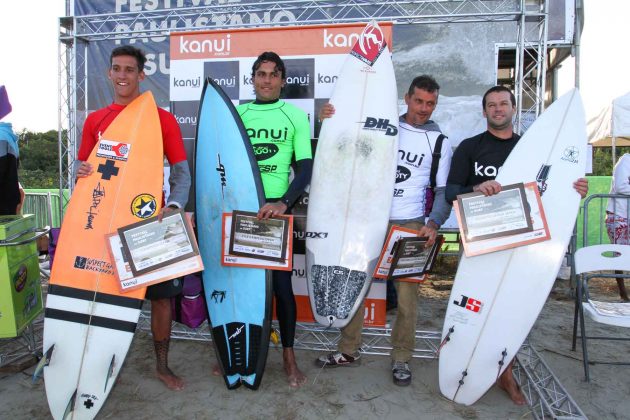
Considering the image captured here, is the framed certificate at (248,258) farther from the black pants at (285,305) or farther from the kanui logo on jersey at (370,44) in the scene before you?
the kanui logo on jersey at (370,44)

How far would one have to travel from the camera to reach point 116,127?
2.36 m

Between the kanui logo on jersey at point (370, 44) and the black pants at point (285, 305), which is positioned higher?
the kanui logo on jersey at point (370, 44)

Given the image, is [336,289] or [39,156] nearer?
[336,289]

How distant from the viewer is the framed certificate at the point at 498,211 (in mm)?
2256

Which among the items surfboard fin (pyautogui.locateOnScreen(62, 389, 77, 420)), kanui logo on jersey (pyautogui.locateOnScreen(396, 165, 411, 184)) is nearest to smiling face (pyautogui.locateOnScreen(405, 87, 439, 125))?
kanui logo on jersey (pyautogui.locateOnScreen(396, 165, 411, 184))

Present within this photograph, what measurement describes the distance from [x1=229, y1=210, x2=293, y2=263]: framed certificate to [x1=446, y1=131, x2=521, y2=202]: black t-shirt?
35.9 inches

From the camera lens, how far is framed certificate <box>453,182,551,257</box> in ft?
7.38

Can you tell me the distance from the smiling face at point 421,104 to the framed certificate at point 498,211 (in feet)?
1.86

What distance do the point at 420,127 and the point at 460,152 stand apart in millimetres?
312

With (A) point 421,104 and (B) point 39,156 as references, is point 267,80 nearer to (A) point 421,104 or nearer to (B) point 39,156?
(A) point 421,104

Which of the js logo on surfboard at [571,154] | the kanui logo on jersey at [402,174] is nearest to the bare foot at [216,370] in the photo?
the kanui logo on jersey at [402,174]

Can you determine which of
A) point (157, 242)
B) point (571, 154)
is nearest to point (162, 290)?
point (157, 242)

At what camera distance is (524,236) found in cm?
226

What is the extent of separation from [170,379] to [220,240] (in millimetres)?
795
